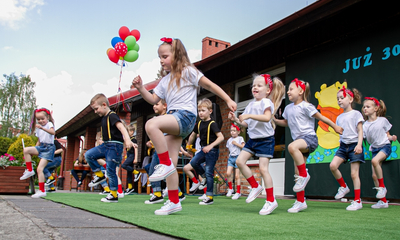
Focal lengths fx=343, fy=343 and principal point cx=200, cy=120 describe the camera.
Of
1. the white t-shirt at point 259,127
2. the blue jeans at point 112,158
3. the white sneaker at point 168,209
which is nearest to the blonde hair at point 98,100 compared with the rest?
the blue jeans at point 112,158

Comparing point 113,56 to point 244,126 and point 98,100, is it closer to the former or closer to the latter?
point 98,100

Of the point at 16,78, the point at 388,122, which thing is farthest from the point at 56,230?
the point at 16,78

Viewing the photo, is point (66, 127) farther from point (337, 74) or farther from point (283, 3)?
point (337, 74)

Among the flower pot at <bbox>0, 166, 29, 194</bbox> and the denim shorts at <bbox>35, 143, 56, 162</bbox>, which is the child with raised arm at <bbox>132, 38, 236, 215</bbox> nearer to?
the denim shorts at <bbox>35, 143, 56, 162</bbox>

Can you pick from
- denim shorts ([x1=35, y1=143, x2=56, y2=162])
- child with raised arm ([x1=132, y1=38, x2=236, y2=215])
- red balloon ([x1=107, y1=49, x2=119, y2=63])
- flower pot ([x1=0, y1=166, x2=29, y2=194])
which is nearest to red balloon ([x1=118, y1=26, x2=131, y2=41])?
red balloon ([x1=107, y1=49, x2=119, y2=63])

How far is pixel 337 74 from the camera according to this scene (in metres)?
6.42

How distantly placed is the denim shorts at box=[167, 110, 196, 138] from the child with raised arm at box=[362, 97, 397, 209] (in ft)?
10.0

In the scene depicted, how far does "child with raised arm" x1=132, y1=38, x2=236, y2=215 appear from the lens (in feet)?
9.66

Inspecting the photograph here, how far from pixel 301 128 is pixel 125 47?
159 inches

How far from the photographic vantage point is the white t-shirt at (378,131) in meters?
4.95

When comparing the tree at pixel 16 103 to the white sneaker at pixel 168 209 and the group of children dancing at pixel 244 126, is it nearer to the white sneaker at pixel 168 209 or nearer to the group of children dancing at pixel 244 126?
the group of children dancing at pixel 244 126

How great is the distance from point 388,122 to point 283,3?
5.06 metres

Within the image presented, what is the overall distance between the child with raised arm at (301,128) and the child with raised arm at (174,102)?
4.30ft

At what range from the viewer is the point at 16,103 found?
41656 millimetres
